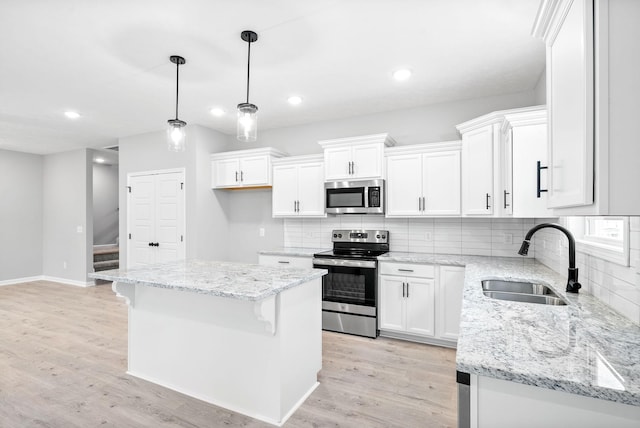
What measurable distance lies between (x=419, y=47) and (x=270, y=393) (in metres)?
2.75

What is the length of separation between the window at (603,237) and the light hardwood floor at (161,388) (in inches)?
53.7

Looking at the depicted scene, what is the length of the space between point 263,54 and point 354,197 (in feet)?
6.05

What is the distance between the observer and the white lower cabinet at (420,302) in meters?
3.16

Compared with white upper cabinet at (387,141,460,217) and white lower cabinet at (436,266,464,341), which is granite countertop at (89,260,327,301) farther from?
white upper cabinet at (387,141,460,217)

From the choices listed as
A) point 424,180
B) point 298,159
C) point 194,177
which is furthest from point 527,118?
point 194,177

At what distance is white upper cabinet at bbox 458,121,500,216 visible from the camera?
302 cm

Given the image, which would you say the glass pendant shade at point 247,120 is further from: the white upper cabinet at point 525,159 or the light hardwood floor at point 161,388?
the white upper cabinet at point 525,159

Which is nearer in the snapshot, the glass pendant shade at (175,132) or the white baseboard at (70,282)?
the glass pendant shade at (175,132)

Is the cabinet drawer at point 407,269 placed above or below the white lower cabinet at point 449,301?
above

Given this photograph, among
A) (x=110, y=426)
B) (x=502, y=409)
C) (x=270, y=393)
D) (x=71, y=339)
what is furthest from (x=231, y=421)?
(x=71, y=339)

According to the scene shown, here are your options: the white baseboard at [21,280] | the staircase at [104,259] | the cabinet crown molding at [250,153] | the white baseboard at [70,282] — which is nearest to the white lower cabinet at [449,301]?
the cabinet crown molding at [250,153]

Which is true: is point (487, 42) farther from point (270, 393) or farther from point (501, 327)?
point (270, 393)

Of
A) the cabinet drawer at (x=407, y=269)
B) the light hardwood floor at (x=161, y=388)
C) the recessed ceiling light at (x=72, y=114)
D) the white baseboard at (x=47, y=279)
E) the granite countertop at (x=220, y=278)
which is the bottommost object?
the light hardwood floor at (x=161, y=388)

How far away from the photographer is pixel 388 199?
12.2 ft
